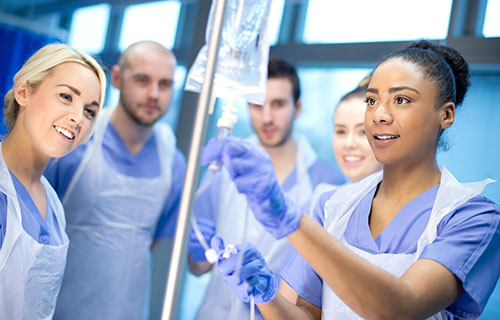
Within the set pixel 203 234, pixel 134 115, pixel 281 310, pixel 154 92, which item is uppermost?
pixel 154 92

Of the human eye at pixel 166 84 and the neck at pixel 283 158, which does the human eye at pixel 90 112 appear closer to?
the human eye at pixel 166 84

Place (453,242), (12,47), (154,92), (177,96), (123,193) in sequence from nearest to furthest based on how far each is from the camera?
1. (453,242)
2. (123,193)
3. (154,92)
4. (12,47)
5. (177,96)

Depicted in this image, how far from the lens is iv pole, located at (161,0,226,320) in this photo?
782mm

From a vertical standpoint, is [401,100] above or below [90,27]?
below

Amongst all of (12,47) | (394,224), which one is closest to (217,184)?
(394,224)

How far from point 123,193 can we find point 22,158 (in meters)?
0.67

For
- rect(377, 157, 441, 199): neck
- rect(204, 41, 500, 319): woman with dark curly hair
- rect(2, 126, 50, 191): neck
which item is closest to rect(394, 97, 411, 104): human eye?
rect(204, 41, 500, 319): woman with dark curly hair

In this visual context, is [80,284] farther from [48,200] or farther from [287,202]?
[287,202]

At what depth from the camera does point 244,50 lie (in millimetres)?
1090

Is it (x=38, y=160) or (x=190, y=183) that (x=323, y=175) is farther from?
(x=190, y=183)

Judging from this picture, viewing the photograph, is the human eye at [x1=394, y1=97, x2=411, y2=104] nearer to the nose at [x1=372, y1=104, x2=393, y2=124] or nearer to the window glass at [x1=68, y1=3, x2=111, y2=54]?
the nose at [x1=372, y1=104, x2=393, y2=124]

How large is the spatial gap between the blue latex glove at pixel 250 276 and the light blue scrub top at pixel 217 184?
36.7 inches

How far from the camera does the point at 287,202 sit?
962 millimetres

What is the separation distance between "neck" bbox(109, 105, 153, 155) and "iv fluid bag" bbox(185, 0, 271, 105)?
95 centimetres
